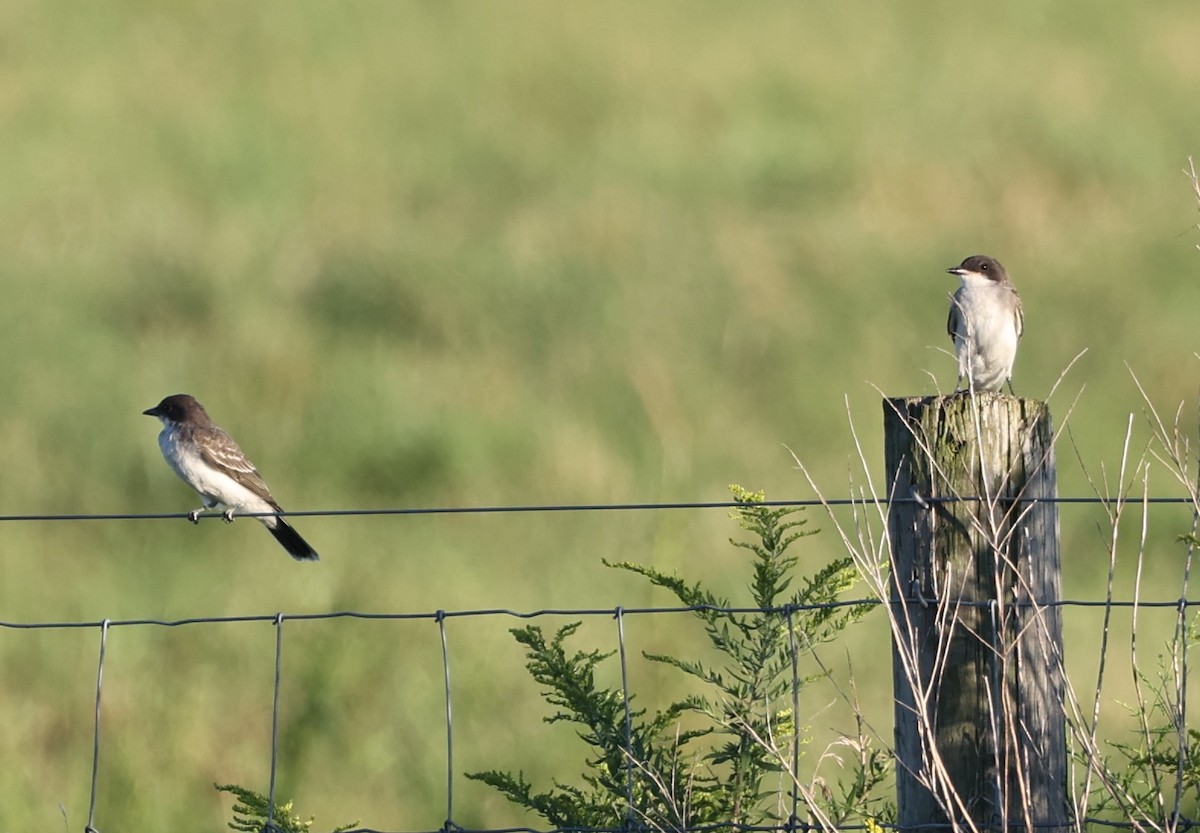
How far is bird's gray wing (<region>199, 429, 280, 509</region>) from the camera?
877 cm

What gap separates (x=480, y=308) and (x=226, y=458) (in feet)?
18.0

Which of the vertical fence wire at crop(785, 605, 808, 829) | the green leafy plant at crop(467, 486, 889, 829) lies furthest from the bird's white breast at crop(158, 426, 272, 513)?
the vertical fence wire at crop(785, 605, 808, 829)

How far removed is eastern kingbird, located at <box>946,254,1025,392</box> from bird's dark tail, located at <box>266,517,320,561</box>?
3.27 m

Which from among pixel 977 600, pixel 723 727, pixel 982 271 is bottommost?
pixel 723 727

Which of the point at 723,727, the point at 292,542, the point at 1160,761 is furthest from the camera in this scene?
Result: the point at 292,542

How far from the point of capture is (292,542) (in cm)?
870

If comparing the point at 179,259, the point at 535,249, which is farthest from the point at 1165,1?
the point at 179,259

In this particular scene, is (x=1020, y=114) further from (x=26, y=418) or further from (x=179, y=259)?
(x=26, y=418)

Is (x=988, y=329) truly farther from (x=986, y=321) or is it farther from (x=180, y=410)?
(x=180, y=410)

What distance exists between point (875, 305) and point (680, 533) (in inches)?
180

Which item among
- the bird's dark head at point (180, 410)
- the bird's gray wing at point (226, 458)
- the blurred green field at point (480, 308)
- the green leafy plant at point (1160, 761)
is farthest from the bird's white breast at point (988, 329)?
the bird's dark head at point (180, 410)

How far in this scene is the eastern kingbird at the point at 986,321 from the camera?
7609 millimetres

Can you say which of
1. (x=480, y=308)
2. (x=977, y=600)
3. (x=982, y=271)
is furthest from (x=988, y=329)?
(x=480, y=308)

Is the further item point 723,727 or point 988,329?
point 988,329
